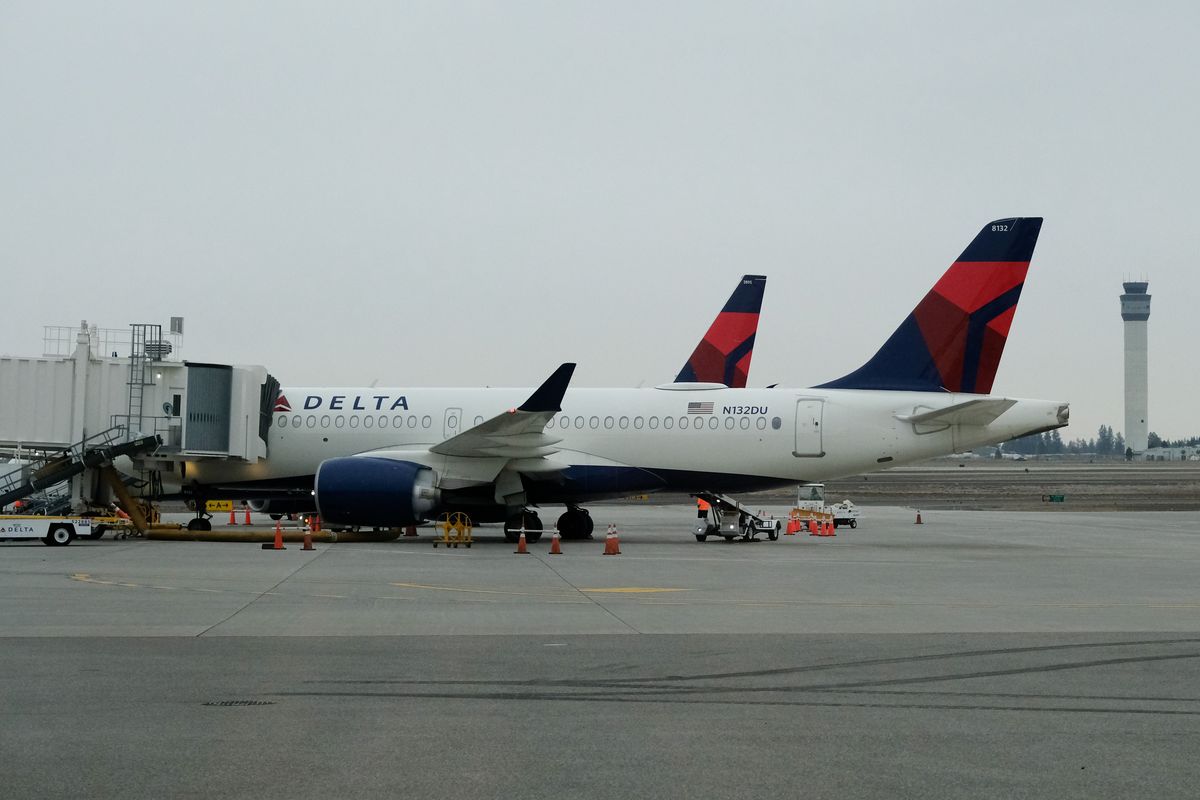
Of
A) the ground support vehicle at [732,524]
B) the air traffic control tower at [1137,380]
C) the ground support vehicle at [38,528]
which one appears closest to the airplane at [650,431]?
the ground support vehicle at [732,524]

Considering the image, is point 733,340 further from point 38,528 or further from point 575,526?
point 38,528

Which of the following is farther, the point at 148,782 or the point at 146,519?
the point at 146,519

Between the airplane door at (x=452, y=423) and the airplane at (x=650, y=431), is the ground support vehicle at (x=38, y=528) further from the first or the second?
the airplane door at (x=452, y=423)

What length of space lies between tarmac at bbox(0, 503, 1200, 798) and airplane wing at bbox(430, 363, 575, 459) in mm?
7223

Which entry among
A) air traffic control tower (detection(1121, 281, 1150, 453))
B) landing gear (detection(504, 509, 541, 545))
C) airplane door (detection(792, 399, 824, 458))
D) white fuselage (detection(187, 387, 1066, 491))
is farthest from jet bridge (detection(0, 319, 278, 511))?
air traffic control tower (detection(1121, 281, 1150, 453))

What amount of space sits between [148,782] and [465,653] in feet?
15.8

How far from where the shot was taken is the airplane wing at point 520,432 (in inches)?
1049

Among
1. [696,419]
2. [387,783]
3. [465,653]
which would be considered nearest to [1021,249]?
[696,419]

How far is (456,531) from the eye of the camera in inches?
1097

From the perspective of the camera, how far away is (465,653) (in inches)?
438

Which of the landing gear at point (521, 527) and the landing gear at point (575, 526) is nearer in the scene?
the landing gear at point (521, 527)

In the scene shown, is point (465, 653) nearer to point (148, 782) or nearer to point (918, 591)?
point (148, 782)

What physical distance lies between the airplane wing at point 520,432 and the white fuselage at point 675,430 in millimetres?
439

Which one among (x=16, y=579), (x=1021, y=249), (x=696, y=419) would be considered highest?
(x=1021, y=249)
